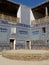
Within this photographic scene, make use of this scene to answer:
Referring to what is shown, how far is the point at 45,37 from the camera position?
1989 cm

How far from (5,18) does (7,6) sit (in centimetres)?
262

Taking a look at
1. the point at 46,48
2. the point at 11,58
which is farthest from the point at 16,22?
the point at 11,58

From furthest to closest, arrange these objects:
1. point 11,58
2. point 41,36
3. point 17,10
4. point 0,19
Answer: point 17,10
point 41,36
point 0,19
point 11,58

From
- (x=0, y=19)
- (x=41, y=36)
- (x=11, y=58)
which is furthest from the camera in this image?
(x=41, y=36)

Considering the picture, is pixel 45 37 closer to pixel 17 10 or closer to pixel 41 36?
pixel 41 36

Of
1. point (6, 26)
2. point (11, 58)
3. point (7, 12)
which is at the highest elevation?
point (7, 12)

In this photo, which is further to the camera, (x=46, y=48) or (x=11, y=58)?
(x=46, y=48)

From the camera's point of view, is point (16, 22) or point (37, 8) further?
point (37, 8)

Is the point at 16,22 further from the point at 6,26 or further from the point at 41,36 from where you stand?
the point at 41,36

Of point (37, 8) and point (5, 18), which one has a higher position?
point (37, 8)

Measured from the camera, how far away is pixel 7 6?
21.2 metres

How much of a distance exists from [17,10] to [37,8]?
317cm

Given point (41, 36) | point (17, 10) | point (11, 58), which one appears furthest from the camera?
point (17, 10)

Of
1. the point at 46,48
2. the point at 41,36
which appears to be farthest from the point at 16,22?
the point at 46,48
